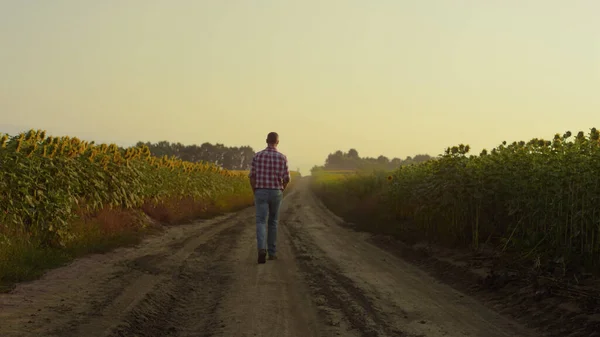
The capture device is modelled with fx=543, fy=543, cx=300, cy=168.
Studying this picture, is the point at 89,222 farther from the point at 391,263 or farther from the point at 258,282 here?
the point at 391,263

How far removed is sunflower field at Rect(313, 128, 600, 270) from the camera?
813cm

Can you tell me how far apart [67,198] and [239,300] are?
→ 18.3 ft

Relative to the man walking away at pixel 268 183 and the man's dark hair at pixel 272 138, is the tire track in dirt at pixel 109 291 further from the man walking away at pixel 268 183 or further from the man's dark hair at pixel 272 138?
the man's dark hair at pixel 272 138

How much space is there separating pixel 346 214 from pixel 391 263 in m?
13.6

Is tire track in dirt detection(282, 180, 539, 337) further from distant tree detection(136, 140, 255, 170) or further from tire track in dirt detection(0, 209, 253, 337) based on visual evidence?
distant tree detection(136, 140, 255, 170)

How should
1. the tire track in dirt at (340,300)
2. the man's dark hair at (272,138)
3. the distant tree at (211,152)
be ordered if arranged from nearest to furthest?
the tire track in dirt at (340,300) → the man's dark hair at (272,138) → the distant tree at (211,152)

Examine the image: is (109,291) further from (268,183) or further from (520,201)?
(520,201)

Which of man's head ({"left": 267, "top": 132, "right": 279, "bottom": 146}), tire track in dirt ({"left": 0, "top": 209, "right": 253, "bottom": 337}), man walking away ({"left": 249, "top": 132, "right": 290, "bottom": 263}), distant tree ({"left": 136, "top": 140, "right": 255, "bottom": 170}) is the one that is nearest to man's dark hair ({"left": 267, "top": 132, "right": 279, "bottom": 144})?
man's head ({"left": 267, "top": 132, "right": 279, "bottom": 146})

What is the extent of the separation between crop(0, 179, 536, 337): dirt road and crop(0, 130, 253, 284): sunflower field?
78cm

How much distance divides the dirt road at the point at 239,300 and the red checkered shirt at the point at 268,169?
1508mm

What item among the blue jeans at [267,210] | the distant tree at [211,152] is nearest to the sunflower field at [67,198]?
the blue jeans at [267,210]

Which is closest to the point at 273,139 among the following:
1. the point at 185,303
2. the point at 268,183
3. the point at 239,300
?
the point at 268,183

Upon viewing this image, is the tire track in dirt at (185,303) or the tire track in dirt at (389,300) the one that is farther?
the tire track in dirt at (389,300)

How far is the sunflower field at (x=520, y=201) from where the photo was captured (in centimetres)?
813
